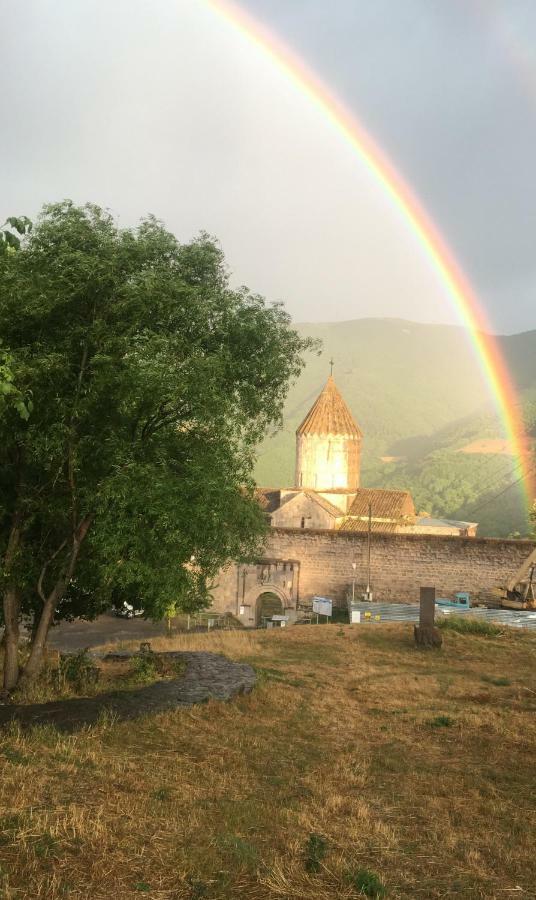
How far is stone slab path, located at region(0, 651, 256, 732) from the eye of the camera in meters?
10.4

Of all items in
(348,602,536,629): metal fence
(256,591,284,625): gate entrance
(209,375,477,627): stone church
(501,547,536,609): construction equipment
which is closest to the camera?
(501,547,536,609): construction equipment

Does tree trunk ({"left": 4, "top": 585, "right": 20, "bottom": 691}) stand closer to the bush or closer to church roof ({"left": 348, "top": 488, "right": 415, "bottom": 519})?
the bush

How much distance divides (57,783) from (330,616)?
89.4 ft

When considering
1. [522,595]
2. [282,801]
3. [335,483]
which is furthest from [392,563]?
[282,801]

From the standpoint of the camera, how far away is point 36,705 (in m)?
11.3

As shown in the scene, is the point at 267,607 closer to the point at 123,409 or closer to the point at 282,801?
the point at 123,409

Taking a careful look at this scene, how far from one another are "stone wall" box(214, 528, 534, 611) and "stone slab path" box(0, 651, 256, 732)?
1568 centimetres

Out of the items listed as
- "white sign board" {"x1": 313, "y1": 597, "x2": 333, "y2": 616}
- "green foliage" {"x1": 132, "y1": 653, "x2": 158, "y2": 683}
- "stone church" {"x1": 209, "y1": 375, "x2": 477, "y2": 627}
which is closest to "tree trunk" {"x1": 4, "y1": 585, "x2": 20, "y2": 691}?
"green foliage" {"x1": 132, "y1": 653, "x2": 158, "y2": 683}

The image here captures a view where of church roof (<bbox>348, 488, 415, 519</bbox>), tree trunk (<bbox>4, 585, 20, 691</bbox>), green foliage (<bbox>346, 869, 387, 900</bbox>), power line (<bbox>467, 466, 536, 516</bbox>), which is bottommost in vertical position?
green foliage (<bbox>346, 869, 387, 900</bbox>)

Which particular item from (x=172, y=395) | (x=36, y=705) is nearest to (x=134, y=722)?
(x=36, y=705)

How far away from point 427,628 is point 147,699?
1020 centimetres

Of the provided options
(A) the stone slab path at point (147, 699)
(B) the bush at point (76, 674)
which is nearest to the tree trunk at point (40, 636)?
(B) the bush at point (76, 674)

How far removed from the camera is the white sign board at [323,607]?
33719mm

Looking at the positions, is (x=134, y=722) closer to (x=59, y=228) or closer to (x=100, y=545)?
(x=100, y=545)
